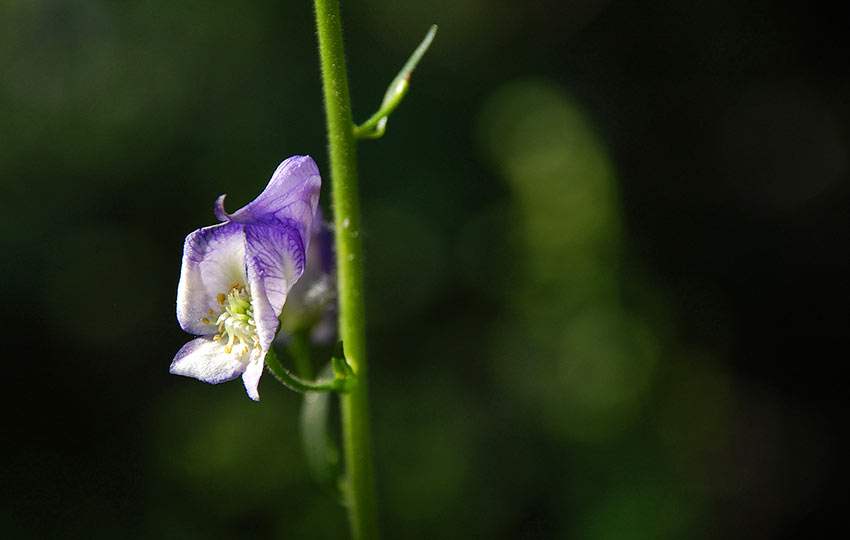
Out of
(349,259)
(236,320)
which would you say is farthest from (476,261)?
(236,320)

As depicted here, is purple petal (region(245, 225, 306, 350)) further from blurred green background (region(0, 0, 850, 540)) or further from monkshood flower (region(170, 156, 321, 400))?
blurred green background (region(0, 0, 850, 540))

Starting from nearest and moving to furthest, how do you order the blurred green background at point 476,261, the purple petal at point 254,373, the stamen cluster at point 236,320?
1. the purple petal at point 254,373
2. the stamen cluster at point 236,320
3. the blurred green background at point 476,261

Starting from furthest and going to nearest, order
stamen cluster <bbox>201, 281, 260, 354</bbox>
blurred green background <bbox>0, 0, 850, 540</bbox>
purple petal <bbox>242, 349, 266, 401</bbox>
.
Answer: blurred green background <bbox>0, 0, 850, 540</bbox> → stamen cluster <bbox>201, 281, 260, 354</bbox> → purple petal <bbox>242, 349, 266, 401</bbox>

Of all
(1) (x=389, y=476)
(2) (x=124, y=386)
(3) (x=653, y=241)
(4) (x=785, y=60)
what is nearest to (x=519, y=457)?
(1) (x=389, y=476)

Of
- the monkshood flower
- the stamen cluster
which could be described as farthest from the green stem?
the stamen cluster

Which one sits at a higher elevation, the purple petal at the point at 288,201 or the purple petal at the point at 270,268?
the purple petal at the point at 288,201

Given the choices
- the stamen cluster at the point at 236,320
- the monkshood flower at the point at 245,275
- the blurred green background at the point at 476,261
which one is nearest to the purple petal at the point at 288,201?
the monkshood flower at the point at 245,275

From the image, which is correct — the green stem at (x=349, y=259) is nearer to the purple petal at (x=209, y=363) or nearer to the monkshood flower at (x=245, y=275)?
the monkshood flower at (x=245, y=275)

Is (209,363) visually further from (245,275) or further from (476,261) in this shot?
(476,261)
